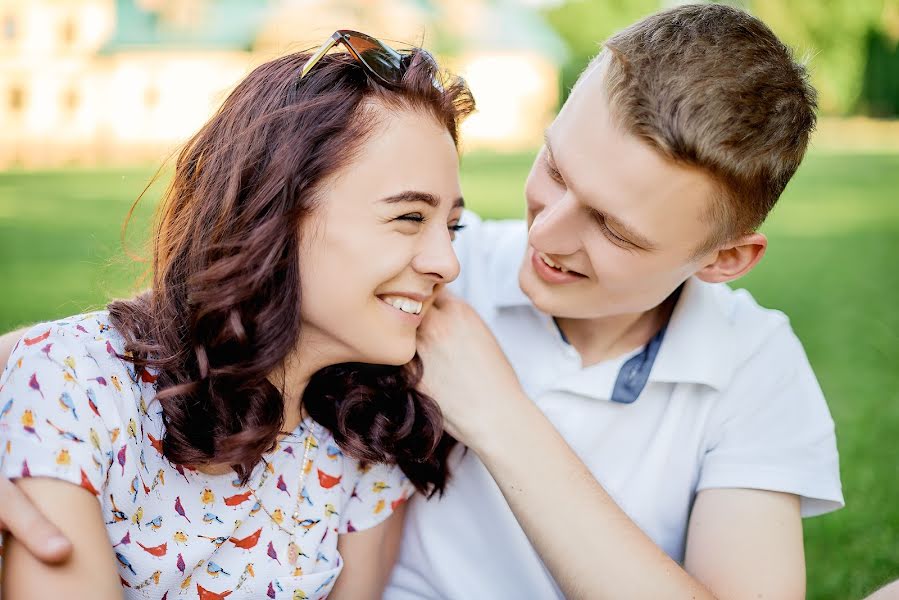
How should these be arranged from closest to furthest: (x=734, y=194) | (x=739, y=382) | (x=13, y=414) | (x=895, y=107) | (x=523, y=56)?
(x=13, y=414), (x=734, y=194), (x=739, y=382), (x=895, y=107), (x=523, y=56)

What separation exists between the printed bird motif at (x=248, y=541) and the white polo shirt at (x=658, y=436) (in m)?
0.62

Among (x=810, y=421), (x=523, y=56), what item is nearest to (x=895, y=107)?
(x=523, y=56)

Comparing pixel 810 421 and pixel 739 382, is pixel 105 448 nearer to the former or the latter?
pixel 739 382

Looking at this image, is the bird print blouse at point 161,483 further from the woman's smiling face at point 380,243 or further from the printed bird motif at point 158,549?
the woman's smiling face at point 380,243

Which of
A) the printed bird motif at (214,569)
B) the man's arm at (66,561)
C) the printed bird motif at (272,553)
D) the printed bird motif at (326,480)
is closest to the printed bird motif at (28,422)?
the man's arm at (66,561)

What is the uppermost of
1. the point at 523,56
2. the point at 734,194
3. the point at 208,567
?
the point at 734,194

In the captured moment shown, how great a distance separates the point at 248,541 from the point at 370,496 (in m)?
0.41

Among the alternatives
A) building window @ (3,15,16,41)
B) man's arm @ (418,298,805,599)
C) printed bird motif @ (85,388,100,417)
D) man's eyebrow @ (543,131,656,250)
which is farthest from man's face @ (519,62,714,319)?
building window @ (3,15,16,41)

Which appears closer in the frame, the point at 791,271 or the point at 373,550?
the point at 373,550

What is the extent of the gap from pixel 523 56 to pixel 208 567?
4183 centimetres

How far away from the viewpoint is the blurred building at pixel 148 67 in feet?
92.9

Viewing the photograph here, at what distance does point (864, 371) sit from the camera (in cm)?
683

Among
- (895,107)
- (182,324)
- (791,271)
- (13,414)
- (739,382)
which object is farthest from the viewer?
(895,107)

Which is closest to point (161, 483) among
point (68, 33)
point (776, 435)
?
point (776, 435)
